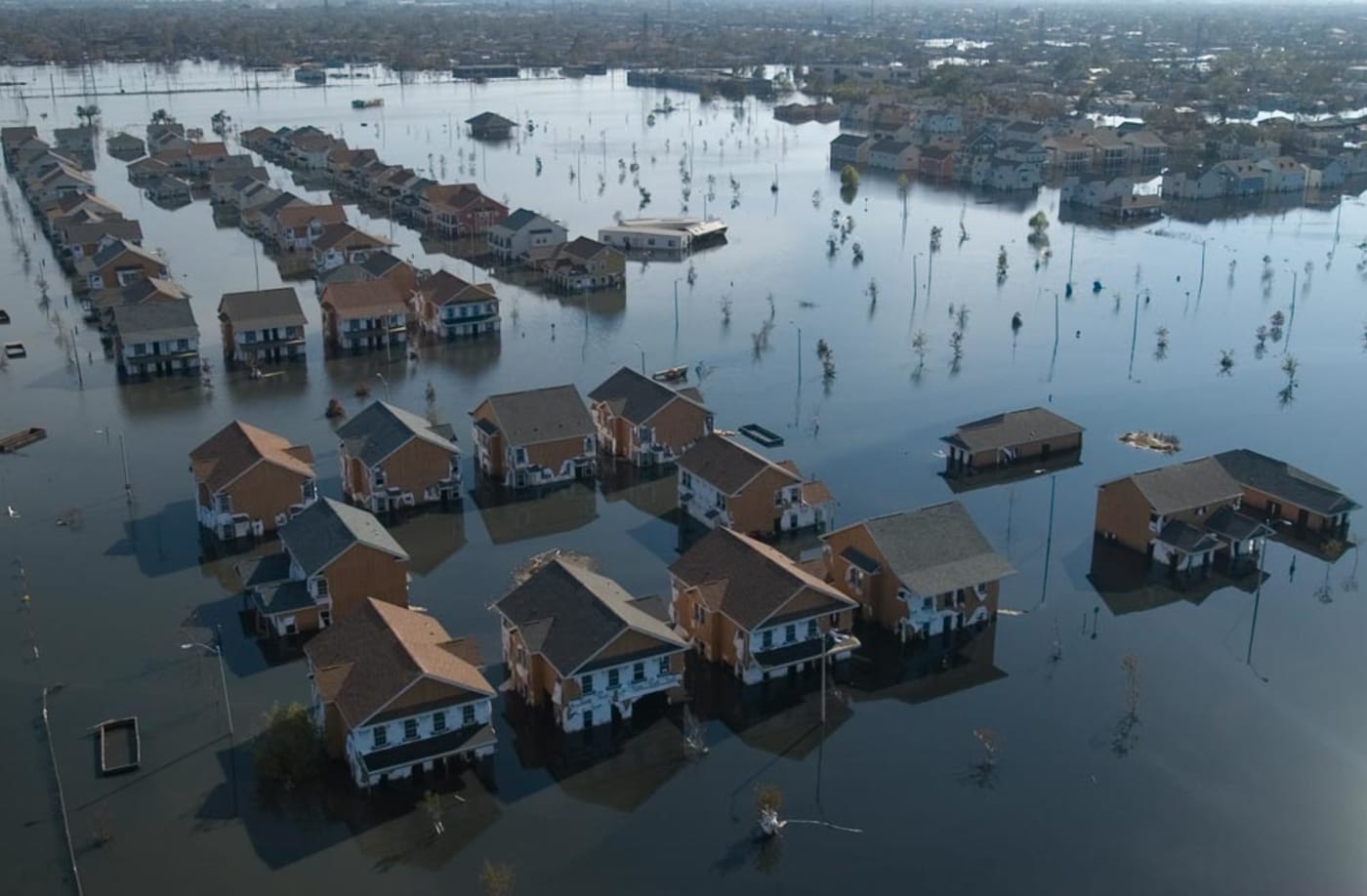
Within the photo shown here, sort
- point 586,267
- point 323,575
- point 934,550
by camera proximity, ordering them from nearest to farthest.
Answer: point 323,575 → point 934,550 → point 586,267

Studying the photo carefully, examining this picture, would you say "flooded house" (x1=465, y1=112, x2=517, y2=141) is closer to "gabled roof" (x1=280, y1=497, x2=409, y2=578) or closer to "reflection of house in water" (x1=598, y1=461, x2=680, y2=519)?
"reflection of house in water" (x1=598, y1=461, x2=680, y2=519)

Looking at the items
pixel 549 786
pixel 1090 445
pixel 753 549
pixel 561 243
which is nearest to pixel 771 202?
pixel 561 243

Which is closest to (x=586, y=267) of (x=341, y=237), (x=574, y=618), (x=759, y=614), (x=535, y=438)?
(x=341, y=237)

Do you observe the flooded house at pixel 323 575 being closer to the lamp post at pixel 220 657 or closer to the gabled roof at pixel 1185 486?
the lamp post at pixel 220 657

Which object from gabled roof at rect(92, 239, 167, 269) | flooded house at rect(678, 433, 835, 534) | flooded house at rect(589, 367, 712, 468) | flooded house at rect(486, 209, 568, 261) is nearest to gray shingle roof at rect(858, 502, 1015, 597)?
flooded house at rect(678, 433, 835, 534)

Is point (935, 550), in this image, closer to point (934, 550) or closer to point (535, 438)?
point (934, 550)

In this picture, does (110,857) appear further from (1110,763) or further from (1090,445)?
(1090,445)
